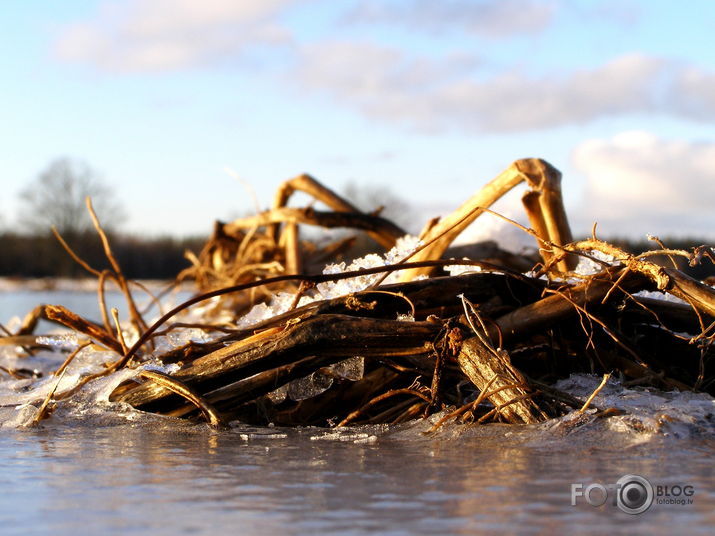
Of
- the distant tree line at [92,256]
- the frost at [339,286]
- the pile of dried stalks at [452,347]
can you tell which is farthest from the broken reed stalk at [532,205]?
the distant tree line at [92,256]

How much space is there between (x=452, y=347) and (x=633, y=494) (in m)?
0.68

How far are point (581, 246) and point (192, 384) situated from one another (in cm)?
106

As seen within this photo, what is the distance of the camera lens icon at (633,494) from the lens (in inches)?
49.4

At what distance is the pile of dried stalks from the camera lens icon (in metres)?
0.45

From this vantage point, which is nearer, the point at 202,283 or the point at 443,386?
the point at 443,386

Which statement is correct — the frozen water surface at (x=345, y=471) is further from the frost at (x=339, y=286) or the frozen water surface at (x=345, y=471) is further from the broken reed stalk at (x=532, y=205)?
the broken reed stalk at (x=532, y=205)

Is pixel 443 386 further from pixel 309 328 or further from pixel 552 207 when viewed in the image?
pixel 552 207

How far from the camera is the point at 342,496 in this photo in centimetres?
135

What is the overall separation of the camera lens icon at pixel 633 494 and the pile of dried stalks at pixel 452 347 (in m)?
0.45

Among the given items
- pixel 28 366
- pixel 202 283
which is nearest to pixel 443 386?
pixel 28 366

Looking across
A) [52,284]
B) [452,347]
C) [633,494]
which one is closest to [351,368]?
[452,347]

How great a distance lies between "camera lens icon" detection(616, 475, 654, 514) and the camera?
1.26 m

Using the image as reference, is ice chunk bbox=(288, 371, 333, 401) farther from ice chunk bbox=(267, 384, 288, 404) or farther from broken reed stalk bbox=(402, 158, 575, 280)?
broken reed stalk bbox=(402, 158, 575, 280)

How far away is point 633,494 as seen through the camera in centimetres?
133
